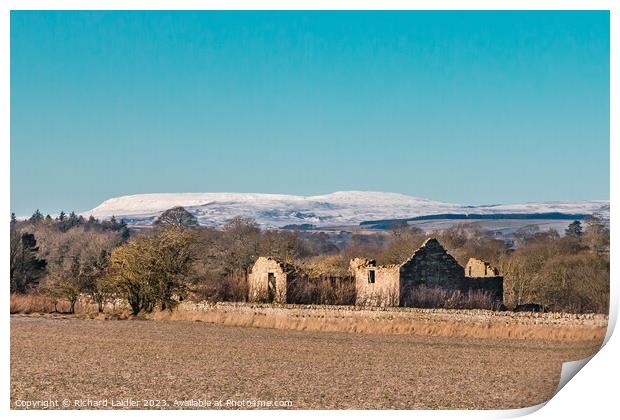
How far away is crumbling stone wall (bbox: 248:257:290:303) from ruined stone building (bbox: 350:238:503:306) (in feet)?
7.59

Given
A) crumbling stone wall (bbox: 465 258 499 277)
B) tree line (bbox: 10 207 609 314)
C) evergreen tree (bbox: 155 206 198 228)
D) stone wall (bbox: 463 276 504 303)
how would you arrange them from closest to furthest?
evergreen tree (bbox: 155 206 198 228) < tree line (bbox: 10 207 609 314) < stone wall (bbox: 463 276 504 303) < crumbling stone wall (bbox: 465 258 499 277)

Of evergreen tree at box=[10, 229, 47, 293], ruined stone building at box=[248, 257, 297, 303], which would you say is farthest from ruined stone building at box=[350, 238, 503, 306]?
evergreen tree at box=[10, 229, 47, 293]

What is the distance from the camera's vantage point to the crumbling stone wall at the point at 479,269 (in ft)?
122

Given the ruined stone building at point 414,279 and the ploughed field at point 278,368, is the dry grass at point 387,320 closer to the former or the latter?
the ploughed field at point 278,368

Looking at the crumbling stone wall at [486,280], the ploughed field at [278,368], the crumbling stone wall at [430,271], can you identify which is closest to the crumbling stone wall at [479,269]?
the crumbling stone wall at [486,280]

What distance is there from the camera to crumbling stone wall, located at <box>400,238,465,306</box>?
34469 millimetres

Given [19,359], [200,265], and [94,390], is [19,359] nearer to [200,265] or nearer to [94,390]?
[94,390]

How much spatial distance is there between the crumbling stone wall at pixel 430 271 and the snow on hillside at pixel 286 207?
2.85 m

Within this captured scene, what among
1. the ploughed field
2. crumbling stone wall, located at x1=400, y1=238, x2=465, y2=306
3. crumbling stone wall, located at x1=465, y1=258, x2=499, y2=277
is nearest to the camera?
the ploughed field

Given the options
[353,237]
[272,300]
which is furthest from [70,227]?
[353,237]

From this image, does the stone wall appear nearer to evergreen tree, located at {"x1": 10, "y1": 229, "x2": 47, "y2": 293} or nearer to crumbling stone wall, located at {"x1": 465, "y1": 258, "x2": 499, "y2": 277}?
crumbling stone wall, located at {"x1": 465, "y1": 258, "x2": 499, "y2": 277}

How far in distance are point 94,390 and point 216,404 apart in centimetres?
208

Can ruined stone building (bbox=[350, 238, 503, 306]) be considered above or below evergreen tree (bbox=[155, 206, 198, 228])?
below

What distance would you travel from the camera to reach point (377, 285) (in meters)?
34.6
